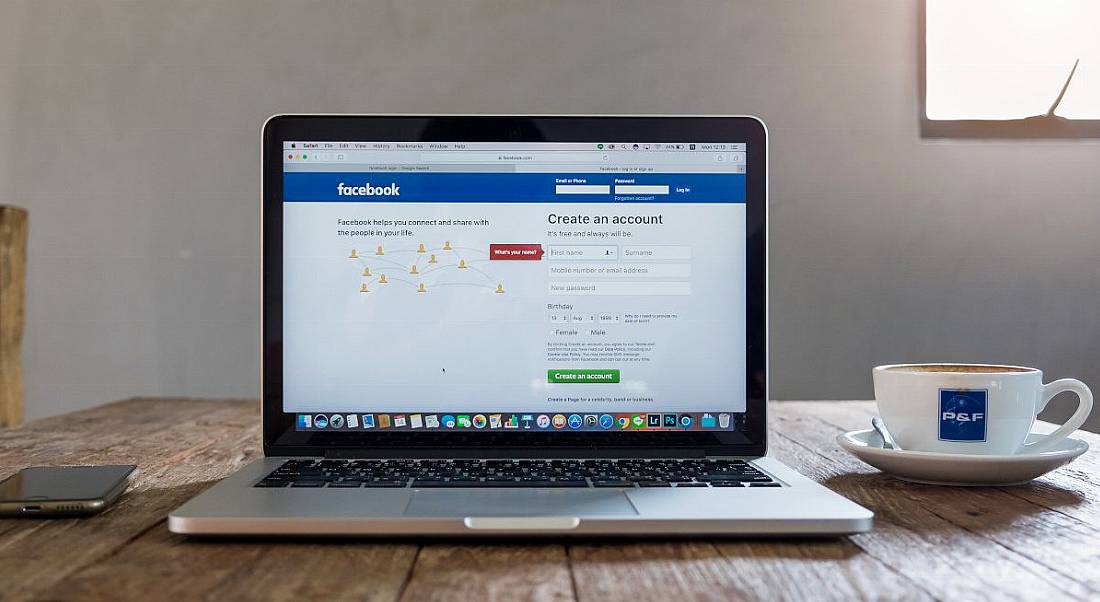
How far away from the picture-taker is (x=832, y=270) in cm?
240

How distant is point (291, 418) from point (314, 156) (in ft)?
0.83

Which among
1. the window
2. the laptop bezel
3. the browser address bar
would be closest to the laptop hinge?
the laptop bezel

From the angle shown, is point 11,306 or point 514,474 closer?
point 514,474

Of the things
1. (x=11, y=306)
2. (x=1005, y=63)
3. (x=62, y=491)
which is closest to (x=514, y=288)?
(x=62, y=491)

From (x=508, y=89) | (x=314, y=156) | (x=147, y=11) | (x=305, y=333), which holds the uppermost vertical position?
(x=147, y=11)

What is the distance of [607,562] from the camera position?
0.50m

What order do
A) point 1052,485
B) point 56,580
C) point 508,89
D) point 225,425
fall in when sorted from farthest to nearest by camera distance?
point 508,89, point 225,425, point 1052,485, point 56,580

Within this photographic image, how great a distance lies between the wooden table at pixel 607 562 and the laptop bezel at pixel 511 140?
0.12 metres

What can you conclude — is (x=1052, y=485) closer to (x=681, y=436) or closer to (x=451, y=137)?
(x=681, y=436)

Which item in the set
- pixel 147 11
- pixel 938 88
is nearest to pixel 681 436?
pixel 938 88

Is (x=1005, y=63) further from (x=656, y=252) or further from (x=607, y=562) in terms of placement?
(x=607, y=562)

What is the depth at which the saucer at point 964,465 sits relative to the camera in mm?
676

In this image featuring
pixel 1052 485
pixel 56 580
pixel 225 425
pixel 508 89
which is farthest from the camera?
pixel 508 89

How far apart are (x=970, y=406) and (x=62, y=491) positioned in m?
0.75
